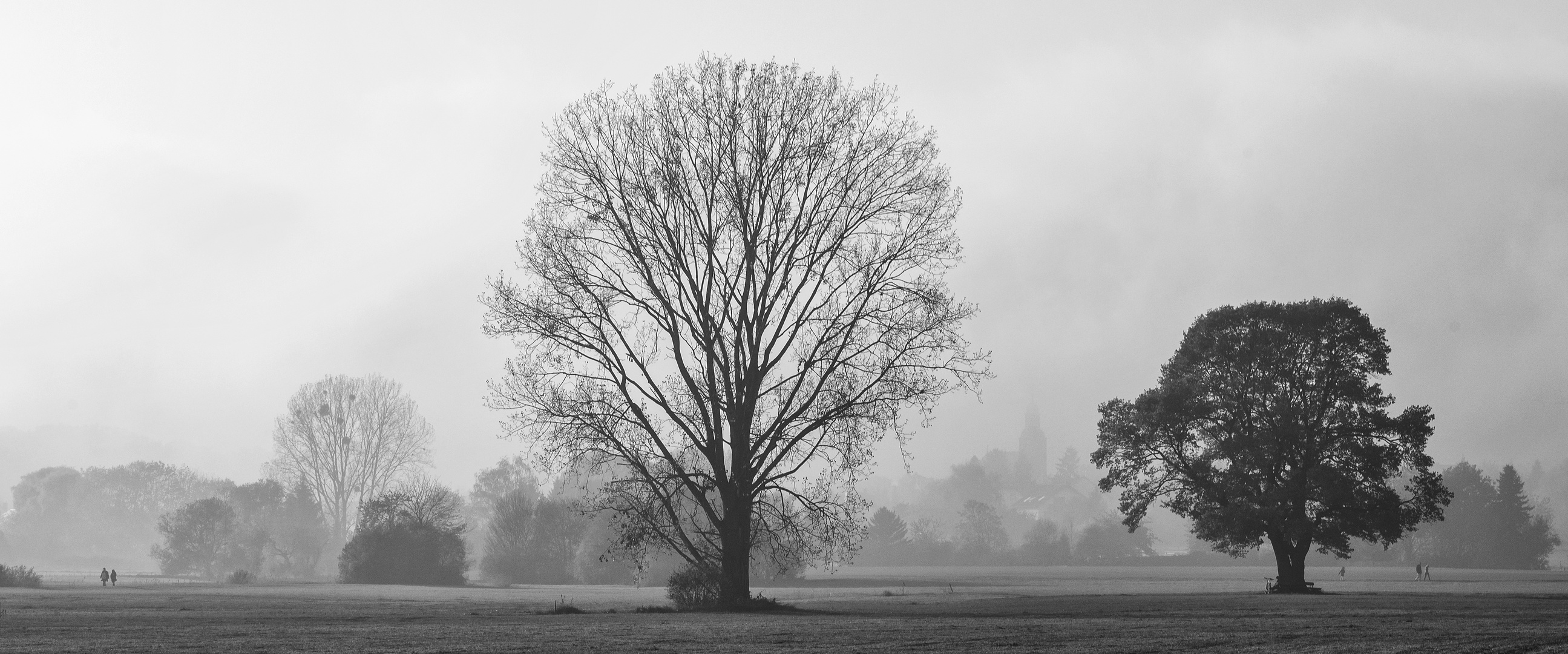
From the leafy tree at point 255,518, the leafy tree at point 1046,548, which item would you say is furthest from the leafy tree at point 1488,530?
the leafy tree at point 255,518

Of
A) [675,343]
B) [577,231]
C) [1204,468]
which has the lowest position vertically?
[1204,468]

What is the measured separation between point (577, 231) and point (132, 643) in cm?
1634

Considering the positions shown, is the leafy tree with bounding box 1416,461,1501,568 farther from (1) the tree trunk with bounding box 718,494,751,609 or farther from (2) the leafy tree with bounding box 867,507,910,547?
(1) the tree trunk with bounding box 718,494,751,609

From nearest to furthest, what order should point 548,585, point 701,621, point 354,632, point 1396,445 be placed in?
point 354,632 < point 701,621 < point 1396,445 < point 548,585

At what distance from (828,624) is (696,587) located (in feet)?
31.7

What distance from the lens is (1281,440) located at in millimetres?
44375

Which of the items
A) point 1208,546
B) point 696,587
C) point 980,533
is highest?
point 696,587

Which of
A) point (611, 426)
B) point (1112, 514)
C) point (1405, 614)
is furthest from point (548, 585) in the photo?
point (1112, 514)

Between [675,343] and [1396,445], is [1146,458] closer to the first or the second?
[1396,445]

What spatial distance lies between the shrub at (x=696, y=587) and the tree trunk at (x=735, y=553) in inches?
23.7

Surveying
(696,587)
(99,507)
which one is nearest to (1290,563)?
(696,587)

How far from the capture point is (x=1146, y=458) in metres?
46.8

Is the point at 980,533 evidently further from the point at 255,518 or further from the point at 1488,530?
the point at 255,518

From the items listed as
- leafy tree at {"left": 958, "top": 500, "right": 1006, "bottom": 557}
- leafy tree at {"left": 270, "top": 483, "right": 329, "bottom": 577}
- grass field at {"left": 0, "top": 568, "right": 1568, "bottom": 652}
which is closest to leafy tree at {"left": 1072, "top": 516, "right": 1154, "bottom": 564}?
leafy tree at {"left": 958, "top": 500, "right": 1006, "bottom": 557}
